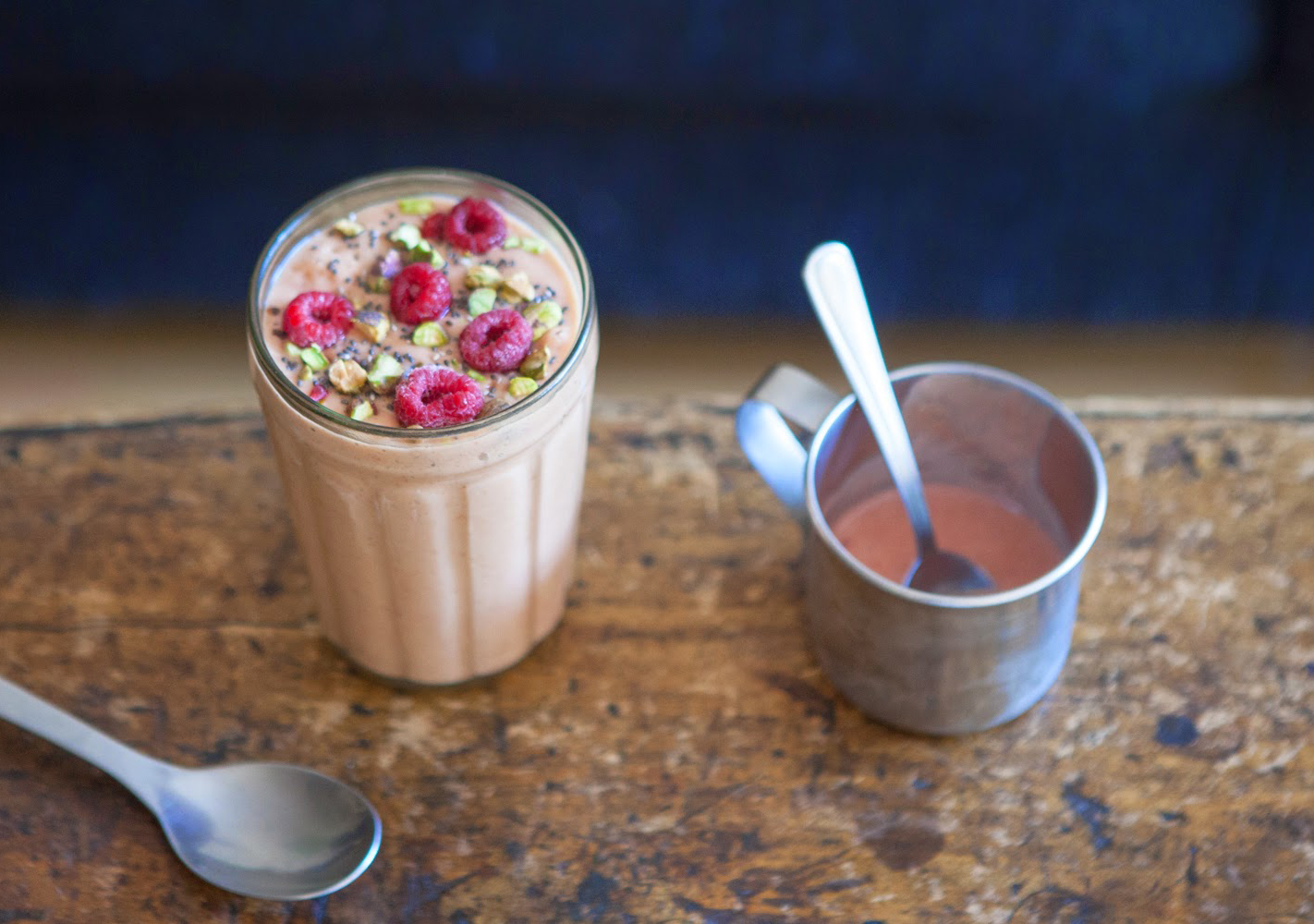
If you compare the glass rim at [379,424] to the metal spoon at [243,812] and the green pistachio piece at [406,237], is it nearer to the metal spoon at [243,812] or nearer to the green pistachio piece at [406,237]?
the green pistachio piece at [406,237]

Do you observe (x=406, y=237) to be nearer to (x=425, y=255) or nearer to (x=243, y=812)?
(x=425, y=255)

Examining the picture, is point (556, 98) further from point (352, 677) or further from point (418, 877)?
point (418, 877)

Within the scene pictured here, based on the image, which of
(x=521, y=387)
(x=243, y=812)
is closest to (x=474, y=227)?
(x=521, y=387)

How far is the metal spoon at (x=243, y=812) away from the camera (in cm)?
69

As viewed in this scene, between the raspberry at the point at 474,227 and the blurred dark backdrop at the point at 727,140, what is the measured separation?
24.5 inches

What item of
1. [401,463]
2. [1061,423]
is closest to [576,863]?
[401,463]

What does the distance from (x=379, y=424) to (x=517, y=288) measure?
0.11 m

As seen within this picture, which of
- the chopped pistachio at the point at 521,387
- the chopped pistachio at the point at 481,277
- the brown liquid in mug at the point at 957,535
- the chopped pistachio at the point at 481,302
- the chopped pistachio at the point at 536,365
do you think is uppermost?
the chopped pistachio at the point at 481,277

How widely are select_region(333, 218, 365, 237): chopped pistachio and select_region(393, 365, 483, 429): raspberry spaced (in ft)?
0.38

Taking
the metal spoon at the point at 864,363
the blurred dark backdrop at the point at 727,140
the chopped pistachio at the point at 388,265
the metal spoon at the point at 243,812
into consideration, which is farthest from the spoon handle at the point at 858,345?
the blurred dark backdrop at the point at 727,140

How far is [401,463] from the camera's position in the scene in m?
0.63

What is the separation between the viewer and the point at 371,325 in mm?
679

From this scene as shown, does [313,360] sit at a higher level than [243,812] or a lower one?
higher

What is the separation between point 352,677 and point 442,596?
102 millimetres
